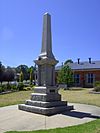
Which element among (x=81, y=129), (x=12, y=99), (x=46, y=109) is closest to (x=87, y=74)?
(x=12, y=99)

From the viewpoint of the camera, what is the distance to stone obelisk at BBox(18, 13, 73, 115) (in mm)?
12641

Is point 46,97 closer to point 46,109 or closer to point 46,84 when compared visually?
point 46,84

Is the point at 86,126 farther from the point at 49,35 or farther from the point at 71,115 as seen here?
the point at 49,35

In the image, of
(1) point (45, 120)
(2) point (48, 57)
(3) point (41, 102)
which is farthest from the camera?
(2) point (48, 57)

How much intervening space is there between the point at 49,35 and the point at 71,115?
459 cm

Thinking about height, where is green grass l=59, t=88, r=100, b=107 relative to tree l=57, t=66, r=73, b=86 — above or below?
below

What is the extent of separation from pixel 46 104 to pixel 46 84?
1.38m

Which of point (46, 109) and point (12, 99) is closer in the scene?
point (46, 109)

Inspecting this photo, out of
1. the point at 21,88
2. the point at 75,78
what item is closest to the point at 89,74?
the point at 75,78

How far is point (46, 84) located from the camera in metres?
13.3

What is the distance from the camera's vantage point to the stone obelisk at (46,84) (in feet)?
41.5

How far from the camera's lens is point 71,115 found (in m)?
11.4

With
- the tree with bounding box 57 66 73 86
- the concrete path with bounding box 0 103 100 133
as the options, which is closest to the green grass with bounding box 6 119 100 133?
the concrete path with bounding box 0 103 100 133

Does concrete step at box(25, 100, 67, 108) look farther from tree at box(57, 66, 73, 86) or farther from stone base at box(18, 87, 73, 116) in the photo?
tree at box(57, 66, 73, 86)
